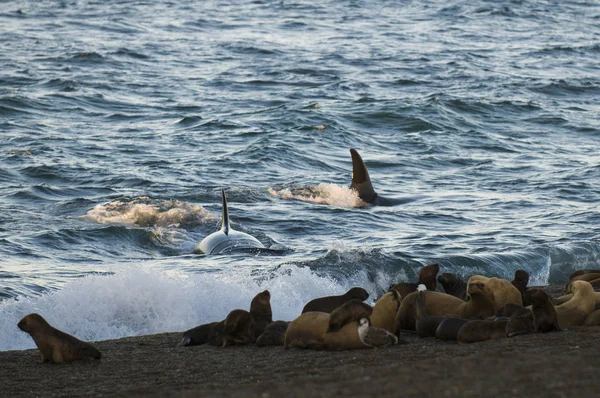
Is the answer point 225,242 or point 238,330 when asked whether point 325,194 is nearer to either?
point 225,242

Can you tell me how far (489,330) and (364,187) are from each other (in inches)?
376

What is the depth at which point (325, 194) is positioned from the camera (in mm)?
17000

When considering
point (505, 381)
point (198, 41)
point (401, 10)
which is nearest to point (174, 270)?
point (505, 381)

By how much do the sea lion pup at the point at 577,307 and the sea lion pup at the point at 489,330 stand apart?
0.50 meters

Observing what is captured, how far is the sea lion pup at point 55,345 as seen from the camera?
7.35 metres

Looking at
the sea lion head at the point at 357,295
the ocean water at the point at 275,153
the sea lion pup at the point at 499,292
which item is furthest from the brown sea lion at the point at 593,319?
the ocean water at the point at 275,153

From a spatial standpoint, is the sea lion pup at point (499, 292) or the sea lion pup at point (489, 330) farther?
the sea lion pup at point (499, 292)

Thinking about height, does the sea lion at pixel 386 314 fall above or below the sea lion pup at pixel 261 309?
above

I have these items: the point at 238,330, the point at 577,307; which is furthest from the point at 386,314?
the point at 577,307

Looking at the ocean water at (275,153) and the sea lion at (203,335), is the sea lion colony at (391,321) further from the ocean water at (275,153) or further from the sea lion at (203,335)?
the ocean water at (275,153)

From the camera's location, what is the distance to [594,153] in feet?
67.1

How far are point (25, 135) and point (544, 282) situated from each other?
488 inches

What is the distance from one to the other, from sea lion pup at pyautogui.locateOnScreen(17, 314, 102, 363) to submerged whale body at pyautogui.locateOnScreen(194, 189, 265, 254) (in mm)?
5291

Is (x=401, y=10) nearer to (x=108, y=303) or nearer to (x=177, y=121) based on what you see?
(x=177, y=121)
